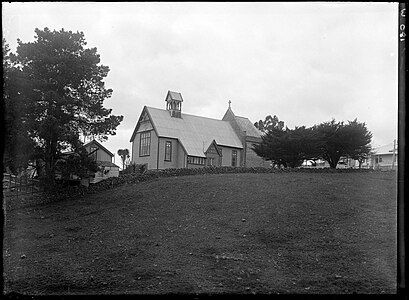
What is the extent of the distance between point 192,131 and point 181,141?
6.91ft

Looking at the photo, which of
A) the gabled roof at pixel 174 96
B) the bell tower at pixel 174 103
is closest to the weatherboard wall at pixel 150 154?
the bell tower at pixel 174 103

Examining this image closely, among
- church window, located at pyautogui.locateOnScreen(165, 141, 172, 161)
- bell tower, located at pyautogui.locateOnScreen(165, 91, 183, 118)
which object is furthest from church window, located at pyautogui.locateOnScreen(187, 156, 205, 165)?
bell tower, located at pyautogui.locateOnScreen(165, 91, 183, 118)

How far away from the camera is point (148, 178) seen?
2466 cm

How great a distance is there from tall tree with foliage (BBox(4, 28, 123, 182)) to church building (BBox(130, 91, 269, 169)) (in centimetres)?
1170

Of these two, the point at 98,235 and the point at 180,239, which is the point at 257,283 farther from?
the point at 98,235

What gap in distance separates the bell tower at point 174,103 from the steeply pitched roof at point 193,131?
1.47 ft

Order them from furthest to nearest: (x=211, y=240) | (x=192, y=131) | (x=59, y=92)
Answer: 1. (x=192, y=131)
2. (x=59, y=92)
3. (x=211, y=240)

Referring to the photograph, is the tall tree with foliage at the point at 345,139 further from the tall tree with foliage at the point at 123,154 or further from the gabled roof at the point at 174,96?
A: the tall tree with foliage at the point at 123,154

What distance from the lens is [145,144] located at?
34.1m

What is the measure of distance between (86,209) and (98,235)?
4.58 m

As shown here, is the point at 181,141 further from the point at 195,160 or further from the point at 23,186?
the point at 23,186

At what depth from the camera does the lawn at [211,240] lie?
9.21m

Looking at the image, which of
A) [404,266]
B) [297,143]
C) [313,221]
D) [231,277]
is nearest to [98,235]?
[231,277]

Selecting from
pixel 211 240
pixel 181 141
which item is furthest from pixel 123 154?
pixel 211 240
